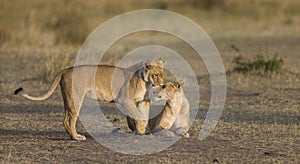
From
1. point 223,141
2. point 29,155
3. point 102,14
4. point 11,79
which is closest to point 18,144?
point 29,155

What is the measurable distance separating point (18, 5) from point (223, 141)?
1567 cm

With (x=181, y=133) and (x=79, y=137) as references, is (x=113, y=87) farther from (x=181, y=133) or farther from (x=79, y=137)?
(x=181, y=133)

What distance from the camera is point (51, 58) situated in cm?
1673

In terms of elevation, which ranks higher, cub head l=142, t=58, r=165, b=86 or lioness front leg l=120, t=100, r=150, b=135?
cub head l=142, t=58, r=165, b=86

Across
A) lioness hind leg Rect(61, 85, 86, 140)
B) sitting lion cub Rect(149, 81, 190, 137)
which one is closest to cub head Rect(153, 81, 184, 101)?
sitting lion cub Rect(149, 81, 190, 137)

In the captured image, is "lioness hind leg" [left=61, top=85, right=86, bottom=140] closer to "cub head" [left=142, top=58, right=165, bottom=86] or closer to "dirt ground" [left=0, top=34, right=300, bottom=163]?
"dirt ground" [left=0, top=34, right=300, bottom=163]

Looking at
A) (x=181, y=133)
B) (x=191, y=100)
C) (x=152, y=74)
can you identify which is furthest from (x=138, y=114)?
(x=191, y=100)

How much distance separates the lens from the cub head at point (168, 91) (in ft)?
30.9

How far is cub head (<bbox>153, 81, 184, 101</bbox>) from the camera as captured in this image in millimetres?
9430

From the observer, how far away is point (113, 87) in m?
9.47

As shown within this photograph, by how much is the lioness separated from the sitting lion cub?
0.25 m

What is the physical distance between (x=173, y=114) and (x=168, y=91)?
0.34 m

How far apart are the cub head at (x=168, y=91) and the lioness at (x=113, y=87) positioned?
104mm

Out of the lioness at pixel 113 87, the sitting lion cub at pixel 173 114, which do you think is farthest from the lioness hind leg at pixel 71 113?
the sitting lion cub at pixel 173 114
